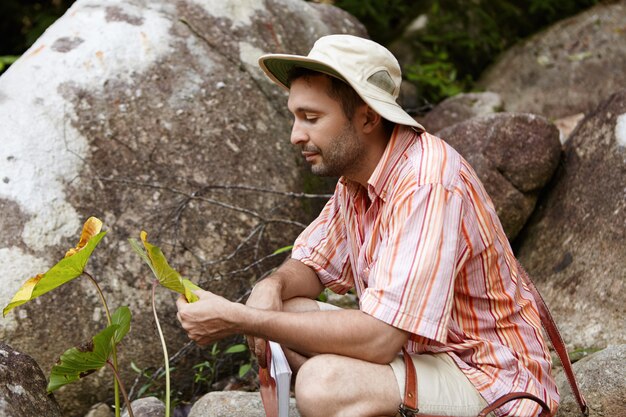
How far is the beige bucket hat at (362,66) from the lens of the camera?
2.69 metres

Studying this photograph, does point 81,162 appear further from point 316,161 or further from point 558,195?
point 558,195

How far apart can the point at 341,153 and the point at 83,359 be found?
1137mm

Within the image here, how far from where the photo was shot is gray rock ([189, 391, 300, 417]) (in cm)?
333

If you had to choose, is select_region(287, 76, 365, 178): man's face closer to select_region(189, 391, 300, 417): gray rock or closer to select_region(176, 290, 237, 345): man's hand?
select_region(176, 290, 237, 345): man's hand

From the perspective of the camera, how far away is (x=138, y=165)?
13.9 feet

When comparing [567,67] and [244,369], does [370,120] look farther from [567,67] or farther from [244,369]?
[567,67]

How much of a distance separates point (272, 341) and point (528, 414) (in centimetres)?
86

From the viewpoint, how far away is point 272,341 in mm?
2752

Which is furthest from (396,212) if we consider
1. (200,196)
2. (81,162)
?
(81,162)

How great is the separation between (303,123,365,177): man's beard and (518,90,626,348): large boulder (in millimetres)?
1738

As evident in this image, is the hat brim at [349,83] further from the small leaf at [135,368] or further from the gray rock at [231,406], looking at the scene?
the small leaf at [135,368]

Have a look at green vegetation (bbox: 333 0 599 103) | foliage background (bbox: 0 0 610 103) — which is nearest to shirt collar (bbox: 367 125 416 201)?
foliage background (bbox: 0 0 610 103)

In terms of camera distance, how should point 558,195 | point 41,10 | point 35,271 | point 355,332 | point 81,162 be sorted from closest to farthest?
point 355,332, point 35,271, point 81,162, point 558,195, point 41,10

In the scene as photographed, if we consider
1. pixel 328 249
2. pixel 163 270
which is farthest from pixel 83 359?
pixel 328 249
